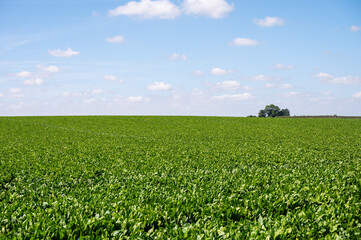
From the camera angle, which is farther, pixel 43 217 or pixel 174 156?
pixel 174 156

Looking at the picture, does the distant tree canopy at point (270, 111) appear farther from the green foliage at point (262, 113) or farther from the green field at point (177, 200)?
the green field at point (177, 200)

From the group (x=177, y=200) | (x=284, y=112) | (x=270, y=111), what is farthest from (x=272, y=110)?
(x=177, y=200)

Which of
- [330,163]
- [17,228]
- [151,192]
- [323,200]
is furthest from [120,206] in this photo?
[330,163]

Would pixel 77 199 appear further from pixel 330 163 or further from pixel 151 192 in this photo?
pixel 330 163

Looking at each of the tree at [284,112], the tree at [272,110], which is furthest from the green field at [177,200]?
the tree at [284,112]

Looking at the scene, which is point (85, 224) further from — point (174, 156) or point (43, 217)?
point (174, 156)

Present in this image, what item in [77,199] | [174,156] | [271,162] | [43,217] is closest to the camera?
[43,217]

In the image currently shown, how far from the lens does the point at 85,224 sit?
6.16 meters

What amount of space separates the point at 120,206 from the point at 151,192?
131 cm

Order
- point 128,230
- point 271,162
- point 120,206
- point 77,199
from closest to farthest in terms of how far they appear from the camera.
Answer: point 128,230 → point 120,206 → point 77,199 → point 271,162

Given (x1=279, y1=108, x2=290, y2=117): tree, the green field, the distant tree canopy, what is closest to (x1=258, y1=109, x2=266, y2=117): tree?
the distant tree canopy

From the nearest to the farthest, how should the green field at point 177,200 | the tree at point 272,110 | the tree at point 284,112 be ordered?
the green field at point 177,200 < the tree at point 272,110 < the tree at point 284,112

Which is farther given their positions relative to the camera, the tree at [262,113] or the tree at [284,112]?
the tree at [284,112]

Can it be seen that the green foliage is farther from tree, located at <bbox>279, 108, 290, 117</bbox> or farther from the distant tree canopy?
tree, located at <bbox>279, 108, 290, 117</bbox>
